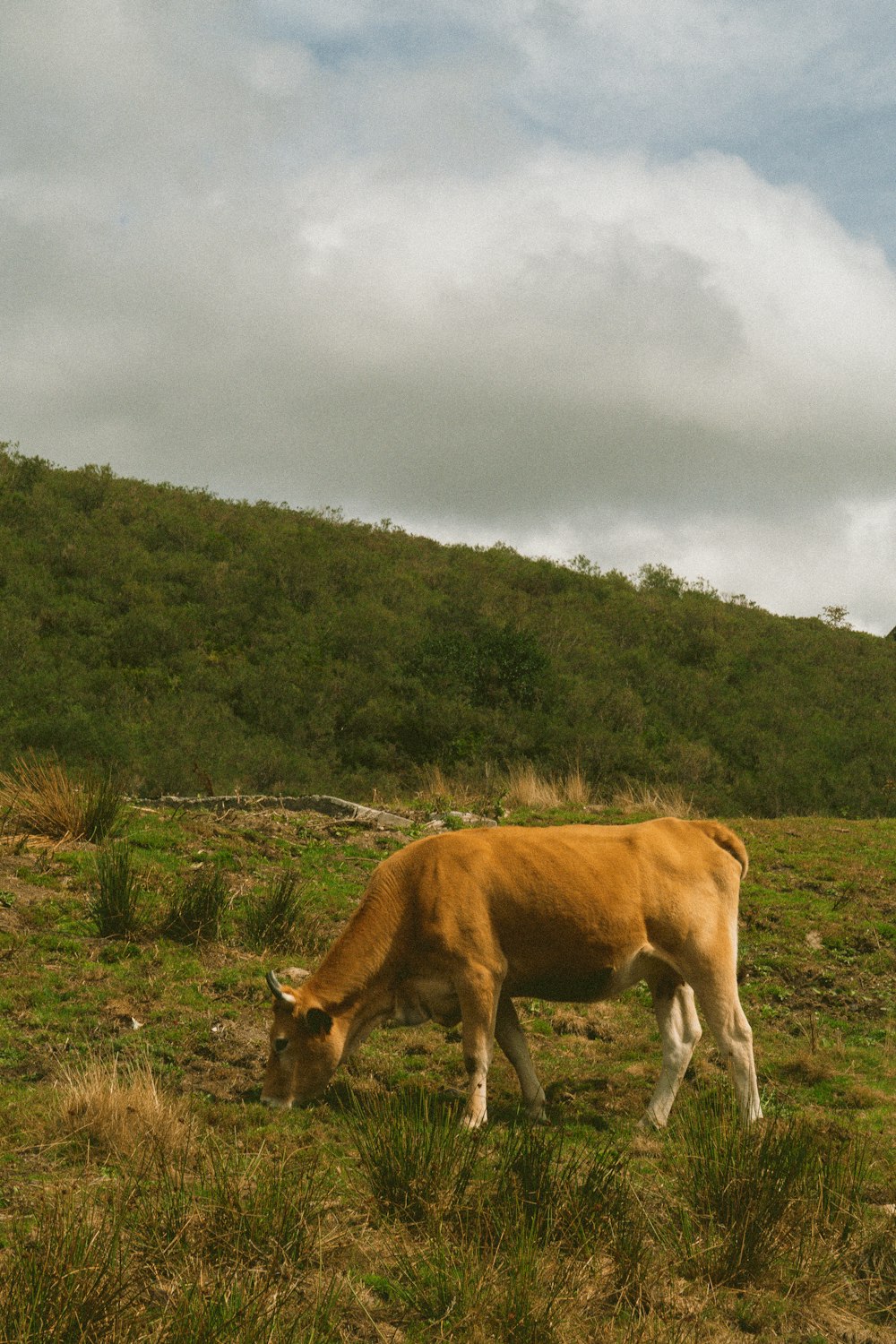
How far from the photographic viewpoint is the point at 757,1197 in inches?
228

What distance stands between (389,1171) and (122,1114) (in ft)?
5.33

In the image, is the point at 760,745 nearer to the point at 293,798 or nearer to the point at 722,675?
the point at 722,675

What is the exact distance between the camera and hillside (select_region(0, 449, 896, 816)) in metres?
28.2

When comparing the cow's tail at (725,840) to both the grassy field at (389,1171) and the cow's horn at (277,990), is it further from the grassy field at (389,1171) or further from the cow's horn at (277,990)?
the cow's horn at (277,990)

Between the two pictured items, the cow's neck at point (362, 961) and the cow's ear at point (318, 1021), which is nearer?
the cow's ear at point (318, 1021)

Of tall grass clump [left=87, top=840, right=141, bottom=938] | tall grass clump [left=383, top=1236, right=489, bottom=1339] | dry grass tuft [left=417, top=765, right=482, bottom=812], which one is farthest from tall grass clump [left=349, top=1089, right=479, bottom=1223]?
dry grass tuft [left=417, top=765, right=482, bottom=812]

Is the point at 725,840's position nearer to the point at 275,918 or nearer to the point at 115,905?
the point at 275,918

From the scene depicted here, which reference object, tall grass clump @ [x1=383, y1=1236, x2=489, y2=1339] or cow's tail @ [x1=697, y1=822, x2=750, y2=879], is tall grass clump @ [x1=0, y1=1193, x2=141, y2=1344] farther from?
cow's tail @ [x1=697, y1=822, x2=750, y2=879]

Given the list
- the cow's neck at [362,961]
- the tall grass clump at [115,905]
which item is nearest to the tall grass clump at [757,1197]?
the cow's neck at [362,961]

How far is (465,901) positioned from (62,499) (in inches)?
1415

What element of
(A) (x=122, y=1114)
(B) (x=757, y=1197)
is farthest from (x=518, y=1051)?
(A) (x=122, y=1114)

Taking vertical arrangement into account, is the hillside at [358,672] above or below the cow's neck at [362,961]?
above

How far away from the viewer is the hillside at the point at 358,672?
28.2 meters

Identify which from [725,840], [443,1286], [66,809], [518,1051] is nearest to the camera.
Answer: [443,1286]
